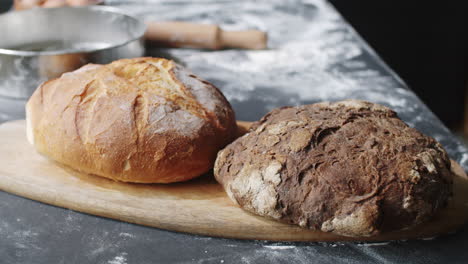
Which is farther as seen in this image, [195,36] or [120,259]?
[195,36]

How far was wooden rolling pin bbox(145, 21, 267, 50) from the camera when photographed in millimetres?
2273

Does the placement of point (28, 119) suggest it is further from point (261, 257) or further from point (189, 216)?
point (261, 257)

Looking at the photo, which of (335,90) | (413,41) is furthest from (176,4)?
(413,41)

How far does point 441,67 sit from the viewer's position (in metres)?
3.53

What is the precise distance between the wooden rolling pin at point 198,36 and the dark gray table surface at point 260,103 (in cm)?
4

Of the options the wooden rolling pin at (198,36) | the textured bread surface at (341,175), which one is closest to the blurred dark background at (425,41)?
the wooden rolling pin at (198,36)

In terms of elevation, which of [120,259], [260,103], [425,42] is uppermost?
[425,42]

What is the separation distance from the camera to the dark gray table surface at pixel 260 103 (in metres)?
1.04

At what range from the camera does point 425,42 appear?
348cm

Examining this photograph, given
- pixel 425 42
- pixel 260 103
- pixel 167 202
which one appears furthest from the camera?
pixel 425 42

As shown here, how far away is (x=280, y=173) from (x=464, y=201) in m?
0.46

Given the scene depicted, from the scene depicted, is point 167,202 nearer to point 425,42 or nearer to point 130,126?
point 130,126

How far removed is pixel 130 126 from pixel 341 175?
1.64 feet

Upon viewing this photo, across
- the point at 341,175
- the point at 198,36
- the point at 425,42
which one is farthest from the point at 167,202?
the point at 425,42
